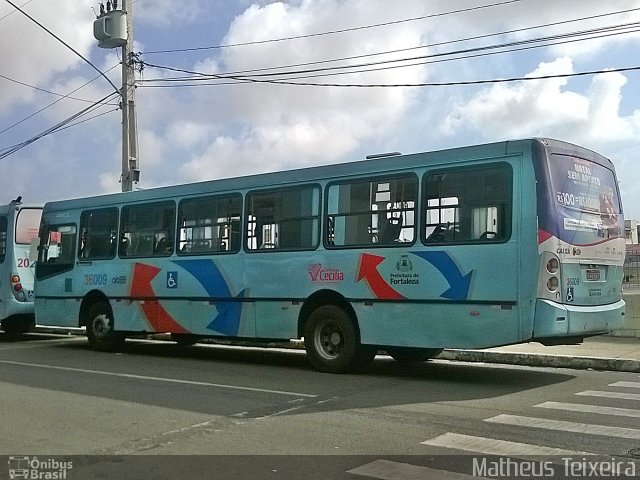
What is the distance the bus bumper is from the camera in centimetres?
880

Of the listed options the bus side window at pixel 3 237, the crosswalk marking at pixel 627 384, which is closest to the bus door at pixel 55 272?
the bus side window at pixel 3 237

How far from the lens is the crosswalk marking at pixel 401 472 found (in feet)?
17.9

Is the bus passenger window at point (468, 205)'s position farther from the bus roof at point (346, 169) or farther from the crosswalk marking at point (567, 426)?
the crosswalk marking at point (567, 426)

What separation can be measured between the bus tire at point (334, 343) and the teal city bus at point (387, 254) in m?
0.02

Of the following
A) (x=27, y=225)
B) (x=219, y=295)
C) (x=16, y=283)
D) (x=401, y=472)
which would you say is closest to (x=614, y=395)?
(x=401, y=472)

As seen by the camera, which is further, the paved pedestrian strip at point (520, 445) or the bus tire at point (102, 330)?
the bus tire at point (102, 330)

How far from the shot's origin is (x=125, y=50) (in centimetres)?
2025

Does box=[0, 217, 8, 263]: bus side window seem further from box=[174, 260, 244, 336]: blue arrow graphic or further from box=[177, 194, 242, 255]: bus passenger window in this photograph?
box=[174, 260, 244, 336]: blue arrow graphic

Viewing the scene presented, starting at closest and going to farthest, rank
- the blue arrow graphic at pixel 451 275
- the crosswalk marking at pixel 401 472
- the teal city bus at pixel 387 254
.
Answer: the crosswalk marking at pixel 401 472, the teal city bus at pixel 387 254, the blue arrow graphic at pixel 451 275

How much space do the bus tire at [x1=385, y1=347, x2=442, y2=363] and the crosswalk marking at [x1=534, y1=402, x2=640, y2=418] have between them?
355 centimetres

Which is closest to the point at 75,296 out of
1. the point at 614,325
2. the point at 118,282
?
the point at 118,282

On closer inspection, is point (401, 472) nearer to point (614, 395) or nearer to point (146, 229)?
point (614, 395)

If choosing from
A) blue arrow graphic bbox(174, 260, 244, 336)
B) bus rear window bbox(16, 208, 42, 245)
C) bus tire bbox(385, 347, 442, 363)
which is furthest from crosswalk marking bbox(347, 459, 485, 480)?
bus rear window bbox(16, 208, 42, 245)

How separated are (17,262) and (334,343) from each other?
31.2 feet
